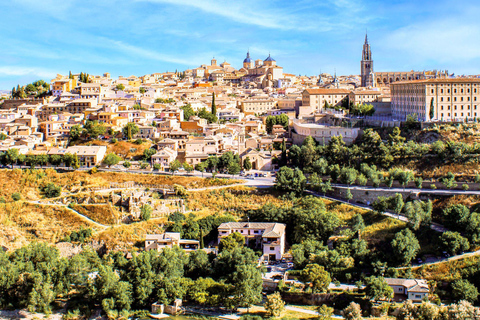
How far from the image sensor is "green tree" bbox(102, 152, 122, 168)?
3819 centimetres

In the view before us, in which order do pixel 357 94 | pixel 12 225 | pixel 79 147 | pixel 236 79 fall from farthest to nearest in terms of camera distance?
pixel 236 79 → pixel 357 94 → pixel 79 147 → pixel 12 225

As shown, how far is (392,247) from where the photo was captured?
26172 mm

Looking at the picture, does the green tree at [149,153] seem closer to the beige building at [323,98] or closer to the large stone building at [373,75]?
the beige building at [323,98]

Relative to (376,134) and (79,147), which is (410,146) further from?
(79,147)

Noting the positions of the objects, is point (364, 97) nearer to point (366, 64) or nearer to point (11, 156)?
point (366, 64)

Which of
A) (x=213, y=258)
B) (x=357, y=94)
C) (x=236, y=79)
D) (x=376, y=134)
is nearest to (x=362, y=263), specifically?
(x=213, y=258)

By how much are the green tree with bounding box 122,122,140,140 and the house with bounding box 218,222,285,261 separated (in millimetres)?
15665

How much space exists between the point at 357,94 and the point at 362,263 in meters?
29.1

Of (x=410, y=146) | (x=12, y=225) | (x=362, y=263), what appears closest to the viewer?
(x=362, y=263)

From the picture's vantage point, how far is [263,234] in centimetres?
2875

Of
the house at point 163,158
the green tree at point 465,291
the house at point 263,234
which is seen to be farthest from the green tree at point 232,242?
the house at point 163,158

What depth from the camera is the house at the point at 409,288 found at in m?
23.1

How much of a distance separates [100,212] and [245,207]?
9354 mm

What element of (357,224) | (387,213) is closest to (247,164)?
(387,213)
